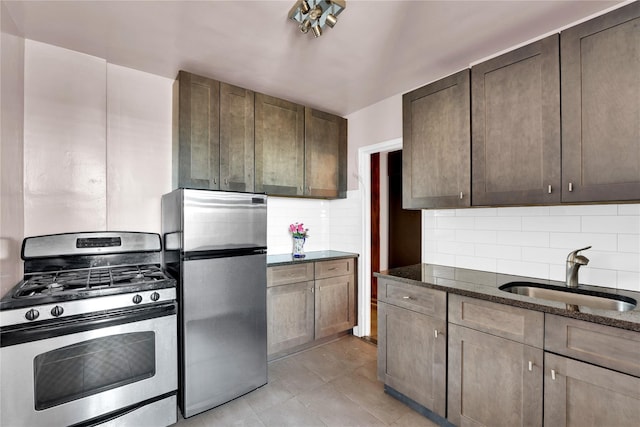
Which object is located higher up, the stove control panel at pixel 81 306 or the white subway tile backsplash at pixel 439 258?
the white subway tile backsplash at pixel 439 258

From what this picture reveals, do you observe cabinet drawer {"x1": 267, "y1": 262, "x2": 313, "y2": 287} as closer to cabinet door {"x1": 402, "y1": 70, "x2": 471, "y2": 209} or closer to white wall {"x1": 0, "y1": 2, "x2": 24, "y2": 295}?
cabinet door {"x1": 402, "y1": 70, "x2": 471, "y2": 209}

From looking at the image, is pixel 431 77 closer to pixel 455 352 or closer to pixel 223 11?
pixel 223 11

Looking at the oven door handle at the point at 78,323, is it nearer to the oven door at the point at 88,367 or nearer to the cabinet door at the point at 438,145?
the oven door at the point at 88,367

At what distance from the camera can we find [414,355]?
6.52ft

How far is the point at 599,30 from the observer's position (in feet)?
4.78

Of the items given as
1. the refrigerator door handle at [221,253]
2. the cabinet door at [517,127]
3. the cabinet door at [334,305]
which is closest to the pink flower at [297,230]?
the cabinet door at [334,305]

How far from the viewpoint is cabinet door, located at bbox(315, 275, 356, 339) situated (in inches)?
119

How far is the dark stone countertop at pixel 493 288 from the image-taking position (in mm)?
1256

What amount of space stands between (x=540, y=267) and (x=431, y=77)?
172cm

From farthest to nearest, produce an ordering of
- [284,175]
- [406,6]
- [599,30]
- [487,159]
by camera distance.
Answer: [284,175] < [487,159] < [406,6] < [599,30]

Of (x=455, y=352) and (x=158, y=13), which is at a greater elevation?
(x=158, y=13)

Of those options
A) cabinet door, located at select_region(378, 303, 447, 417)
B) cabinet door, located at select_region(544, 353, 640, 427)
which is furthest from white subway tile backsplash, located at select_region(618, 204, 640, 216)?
cabinet door, located at select_region(378, 303, 447, 417)

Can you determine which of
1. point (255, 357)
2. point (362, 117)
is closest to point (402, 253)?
point (362, 117)

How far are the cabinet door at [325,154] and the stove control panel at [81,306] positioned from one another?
173 centimetres
